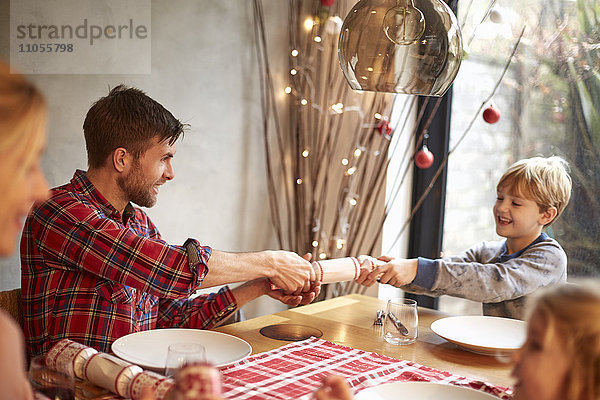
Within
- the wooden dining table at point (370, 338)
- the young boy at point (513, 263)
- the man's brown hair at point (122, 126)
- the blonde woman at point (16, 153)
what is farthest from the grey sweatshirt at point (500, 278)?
the blonde woman at point (16, 153)

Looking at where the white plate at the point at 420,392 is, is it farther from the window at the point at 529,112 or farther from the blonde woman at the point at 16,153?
the window at the point at 529,112

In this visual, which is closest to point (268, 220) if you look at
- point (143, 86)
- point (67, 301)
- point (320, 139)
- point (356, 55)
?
point (320, 139)

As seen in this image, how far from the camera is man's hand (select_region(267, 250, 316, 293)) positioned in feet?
6.55

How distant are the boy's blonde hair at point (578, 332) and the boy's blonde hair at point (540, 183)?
4.58 feet

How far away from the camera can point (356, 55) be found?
1.48m

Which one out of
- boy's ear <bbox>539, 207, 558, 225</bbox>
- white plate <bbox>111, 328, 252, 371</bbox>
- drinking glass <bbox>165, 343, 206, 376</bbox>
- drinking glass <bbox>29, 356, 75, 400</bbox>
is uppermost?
boy's ear <bbox>539, 207, 558, 225</bbox>

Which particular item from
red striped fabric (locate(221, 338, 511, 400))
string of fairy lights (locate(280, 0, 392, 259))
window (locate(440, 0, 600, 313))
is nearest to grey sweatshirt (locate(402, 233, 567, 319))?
red striped fabric (locate(221, 338, 511, 400))

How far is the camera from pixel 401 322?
1.78 meters

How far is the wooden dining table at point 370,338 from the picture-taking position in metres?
1.64

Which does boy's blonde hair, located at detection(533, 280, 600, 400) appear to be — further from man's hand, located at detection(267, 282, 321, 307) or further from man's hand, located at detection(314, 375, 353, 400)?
man's hand, located at detection(267, 282, 321, 307)

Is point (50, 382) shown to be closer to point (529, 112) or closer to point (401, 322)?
point (401, 322)

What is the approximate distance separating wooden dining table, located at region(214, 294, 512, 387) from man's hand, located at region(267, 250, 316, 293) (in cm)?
10

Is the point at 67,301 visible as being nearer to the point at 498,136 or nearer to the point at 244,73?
the point at 244,73

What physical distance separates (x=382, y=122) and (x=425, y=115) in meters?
0.27
